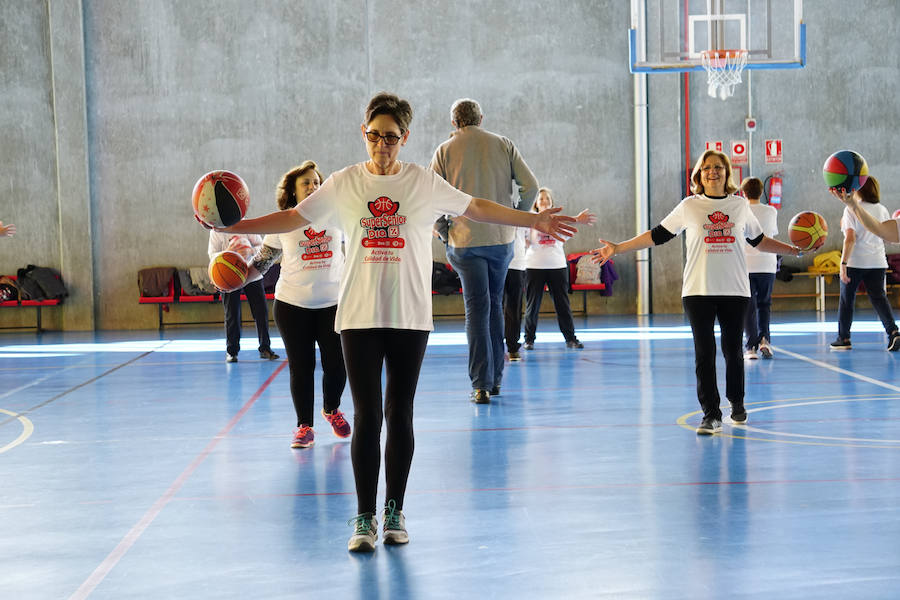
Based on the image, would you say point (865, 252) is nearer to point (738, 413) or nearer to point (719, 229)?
point (738, 413)

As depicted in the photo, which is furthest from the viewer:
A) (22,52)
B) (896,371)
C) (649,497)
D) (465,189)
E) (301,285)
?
(22,52)

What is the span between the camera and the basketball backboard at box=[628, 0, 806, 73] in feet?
45.0

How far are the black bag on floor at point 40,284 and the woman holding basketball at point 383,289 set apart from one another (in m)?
12.6

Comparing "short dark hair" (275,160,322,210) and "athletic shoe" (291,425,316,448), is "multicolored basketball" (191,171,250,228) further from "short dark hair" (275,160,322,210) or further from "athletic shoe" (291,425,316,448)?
"athletic shoe" (291,425,316,448)

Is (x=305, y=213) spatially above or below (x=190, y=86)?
below

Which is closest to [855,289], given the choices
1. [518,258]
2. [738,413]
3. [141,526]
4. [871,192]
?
[871,192]

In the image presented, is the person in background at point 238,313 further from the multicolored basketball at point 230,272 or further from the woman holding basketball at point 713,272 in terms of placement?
the woman holding basketball at point 713,272

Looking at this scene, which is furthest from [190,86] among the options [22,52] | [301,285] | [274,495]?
[274,495]

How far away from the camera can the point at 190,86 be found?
1580 centimetres

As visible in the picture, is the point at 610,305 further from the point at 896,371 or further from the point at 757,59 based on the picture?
the point at 896,371

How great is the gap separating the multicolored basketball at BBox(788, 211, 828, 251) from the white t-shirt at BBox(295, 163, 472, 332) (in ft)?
14.9

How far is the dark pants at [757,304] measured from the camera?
9.27 metres

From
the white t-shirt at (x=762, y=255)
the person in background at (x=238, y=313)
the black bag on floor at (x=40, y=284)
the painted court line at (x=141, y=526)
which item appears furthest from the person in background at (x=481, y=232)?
the black bag on floor at (x=40, y=284)

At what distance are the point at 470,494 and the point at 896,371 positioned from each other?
518cm
